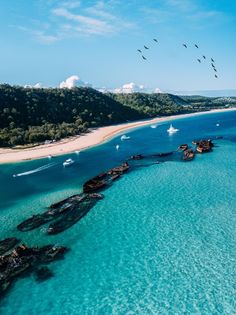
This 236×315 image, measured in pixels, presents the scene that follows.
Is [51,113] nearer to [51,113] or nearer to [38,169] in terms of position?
[51,113]

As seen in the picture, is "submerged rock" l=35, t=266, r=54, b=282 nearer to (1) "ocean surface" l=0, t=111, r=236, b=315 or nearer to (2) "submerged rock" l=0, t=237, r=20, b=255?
(1) "ocean surface" l=0, t=111, r=236, b=315

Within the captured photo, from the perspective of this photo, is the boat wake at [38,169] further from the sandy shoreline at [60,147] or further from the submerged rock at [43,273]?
the submerged rock at [43,273]

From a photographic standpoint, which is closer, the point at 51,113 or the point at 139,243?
the point at 139,243

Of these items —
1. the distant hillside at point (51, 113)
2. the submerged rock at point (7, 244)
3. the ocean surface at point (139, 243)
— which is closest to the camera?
the ocean surface at point (139, 243)

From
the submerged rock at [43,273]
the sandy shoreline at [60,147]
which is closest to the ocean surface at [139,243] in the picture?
the submerged rock at [43,273]

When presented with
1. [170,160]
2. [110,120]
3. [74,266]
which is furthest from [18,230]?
[110,120]

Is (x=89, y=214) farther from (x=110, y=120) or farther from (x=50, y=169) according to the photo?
(x=110, y=120)

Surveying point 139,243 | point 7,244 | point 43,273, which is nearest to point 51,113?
point 7,244
